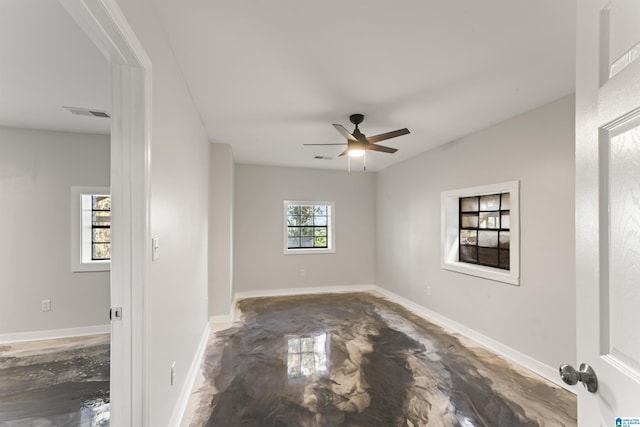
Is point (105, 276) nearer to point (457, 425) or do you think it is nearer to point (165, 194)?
point (165, 194)

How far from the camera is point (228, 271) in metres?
4.05

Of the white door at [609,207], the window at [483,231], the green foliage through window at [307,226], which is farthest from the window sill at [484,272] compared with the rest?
the green foliage through window at [307,226]

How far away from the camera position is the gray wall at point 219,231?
3.97m

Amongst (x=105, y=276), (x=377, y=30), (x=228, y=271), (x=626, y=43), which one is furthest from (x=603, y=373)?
(x=105, y=276)

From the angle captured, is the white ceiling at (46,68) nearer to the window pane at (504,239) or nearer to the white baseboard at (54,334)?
the white baseboard at (54,334)

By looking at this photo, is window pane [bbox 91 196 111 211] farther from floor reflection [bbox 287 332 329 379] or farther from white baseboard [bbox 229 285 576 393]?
floor reflection [bbox 287 332 329 379]

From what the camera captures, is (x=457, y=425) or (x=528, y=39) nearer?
(x=528, y=39)

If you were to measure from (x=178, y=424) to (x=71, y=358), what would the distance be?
188 cm

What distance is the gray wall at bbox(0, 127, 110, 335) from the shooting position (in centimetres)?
330

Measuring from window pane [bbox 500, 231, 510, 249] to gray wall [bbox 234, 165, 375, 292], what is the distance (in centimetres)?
294

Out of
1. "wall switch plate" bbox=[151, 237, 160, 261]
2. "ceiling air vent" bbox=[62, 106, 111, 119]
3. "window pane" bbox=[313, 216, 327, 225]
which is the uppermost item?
"ceiling air vent" bbox=[62, 106, 111, 119]

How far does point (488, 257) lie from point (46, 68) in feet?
15.4

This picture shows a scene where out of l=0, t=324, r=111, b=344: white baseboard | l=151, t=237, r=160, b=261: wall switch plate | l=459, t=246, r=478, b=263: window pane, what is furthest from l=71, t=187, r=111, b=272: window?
l=459, t=246, r=478, b=263: window pane

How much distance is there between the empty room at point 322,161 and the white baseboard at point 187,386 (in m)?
0.04
